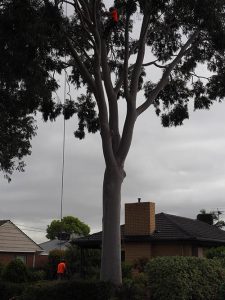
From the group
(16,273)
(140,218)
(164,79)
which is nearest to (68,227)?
(140,218)

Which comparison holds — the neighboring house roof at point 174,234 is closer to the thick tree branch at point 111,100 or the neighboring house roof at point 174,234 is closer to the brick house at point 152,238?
the brick house at point 152,238

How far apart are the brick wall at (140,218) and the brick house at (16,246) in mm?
17916

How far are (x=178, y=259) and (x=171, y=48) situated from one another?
8.70 m

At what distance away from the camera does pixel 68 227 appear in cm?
8956

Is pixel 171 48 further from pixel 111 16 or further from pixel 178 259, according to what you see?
pixel 178 259

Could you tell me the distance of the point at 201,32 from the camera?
64.2 ft

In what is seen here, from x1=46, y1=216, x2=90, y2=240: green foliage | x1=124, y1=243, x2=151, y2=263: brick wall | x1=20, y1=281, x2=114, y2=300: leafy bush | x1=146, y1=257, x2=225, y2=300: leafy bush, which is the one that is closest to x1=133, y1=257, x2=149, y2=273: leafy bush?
x1=124, y1=243, x2=151, y2=263: brick wall

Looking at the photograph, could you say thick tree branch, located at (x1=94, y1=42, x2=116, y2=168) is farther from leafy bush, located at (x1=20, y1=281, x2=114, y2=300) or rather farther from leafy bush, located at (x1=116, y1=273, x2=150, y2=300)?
leafy bush, located at (x1=20, y1=281, x2=114, y2=300)

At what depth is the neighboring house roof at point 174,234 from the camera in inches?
1118

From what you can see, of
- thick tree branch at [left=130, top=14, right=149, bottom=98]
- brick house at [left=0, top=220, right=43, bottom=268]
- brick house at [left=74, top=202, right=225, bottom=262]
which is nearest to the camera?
thick tree branch at [left=130, top=14, right=149, bottom=98]

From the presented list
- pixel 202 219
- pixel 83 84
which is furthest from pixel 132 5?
pixel 202 219

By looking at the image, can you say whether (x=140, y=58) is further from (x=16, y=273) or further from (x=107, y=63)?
(x=16, y=273)

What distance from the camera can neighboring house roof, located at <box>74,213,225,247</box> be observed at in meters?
Answer: 28.4

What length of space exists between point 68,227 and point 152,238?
6205 centimetres
